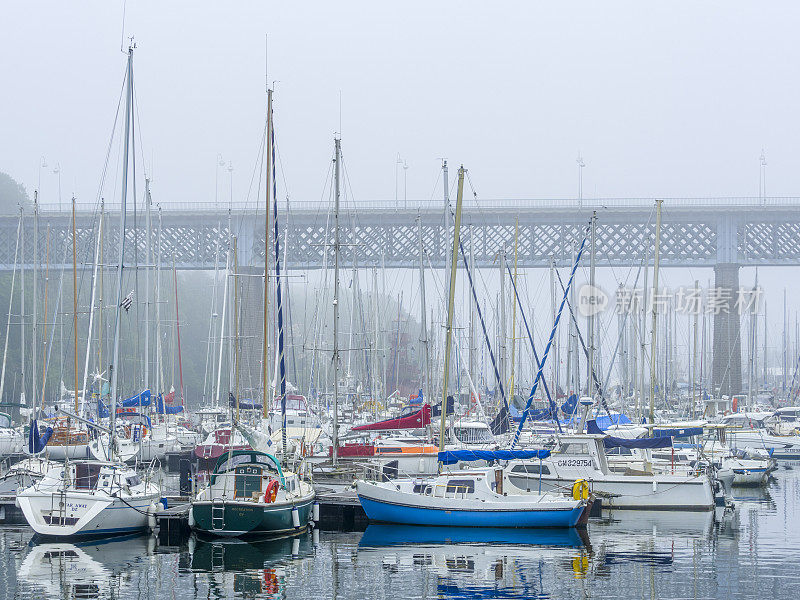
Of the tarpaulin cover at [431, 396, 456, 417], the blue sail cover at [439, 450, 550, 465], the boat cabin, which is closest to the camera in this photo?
the boat cabin

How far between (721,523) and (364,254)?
53.2 meters

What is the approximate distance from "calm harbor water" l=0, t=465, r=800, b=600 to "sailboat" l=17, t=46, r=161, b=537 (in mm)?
491

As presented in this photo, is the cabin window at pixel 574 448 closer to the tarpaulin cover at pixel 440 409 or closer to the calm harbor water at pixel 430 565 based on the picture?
the calm harbor water at pixel 430 565

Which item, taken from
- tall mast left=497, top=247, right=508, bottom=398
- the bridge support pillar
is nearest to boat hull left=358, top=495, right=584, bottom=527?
tall mast left=497, top=247, right=508, bottom=398

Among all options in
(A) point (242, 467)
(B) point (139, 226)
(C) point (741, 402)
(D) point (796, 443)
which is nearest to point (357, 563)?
(A) point (242, 467)

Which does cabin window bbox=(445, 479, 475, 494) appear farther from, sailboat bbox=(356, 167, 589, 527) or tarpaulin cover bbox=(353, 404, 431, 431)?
tarpaulin cover bbox=(353, 404, 431, 431)

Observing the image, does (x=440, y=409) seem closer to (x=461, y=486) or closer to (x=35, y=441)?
(x=461, y=486)

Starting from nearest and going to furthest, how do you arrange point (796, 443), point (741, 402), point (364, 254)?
1. point (796, 443)
2. point (741, 402)
3. point (364, 254)

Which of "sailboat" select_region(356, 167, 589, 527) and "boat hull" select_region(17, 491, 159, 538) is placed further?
"sailboat" select_region(356, 167, 589, 527)

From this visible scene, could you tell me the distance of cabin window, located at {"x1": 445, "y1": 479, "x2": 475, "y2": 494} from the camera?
1085 inches

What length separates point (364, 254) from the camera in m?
80.9

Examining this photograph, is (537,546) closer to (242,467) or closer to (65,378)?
(242,467)

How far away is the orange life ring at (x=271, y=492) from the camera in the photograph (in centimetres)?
2561

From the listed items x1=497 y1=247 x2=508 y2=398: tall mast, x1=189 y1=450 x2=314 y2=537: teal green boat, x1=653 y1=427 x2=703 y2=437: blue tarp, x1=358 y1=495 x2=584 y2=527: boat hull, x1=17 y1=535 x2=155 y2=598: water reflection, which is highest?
x1=497 y1=247 x2=508 y2=398: tall mast
